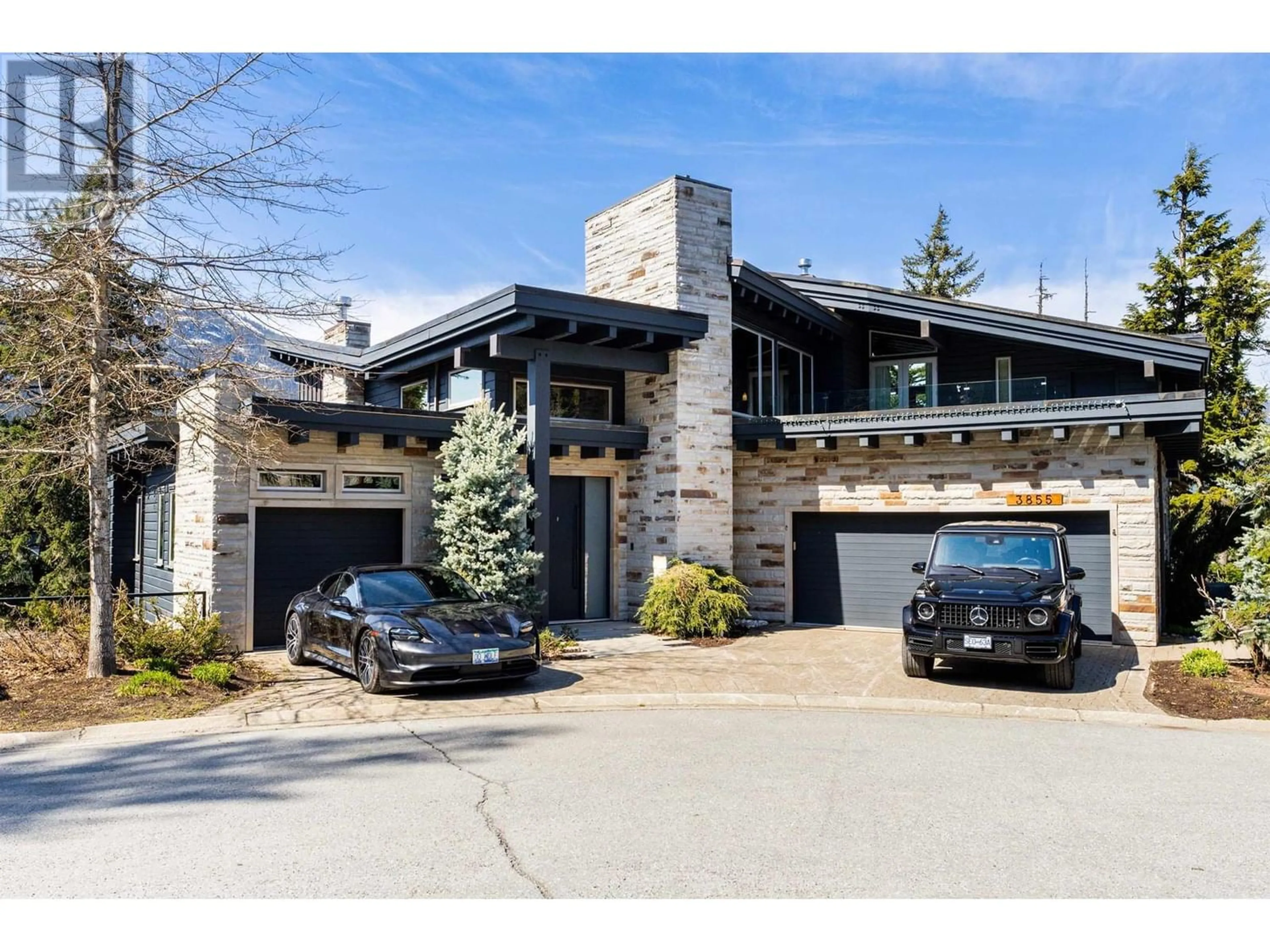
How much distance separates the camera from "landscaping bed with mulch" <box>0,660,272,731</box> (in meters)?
8.34

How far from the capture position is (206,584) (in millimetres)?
12453

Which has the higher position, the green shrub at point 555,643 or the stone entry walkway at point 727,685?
the green shrub at point 555,643

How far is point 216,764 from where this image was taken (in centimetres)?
694

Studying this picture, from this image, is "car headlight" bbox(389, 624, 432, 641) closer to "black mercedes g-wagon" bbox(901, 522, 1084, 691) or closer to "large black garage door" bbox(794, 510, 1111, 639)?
"black mercedes g-wagon" bbox(901, 522, 1084, 691)

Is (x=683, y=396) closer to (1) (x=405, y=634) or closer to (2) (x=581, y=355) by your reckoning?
(2) (x=581, y=355)

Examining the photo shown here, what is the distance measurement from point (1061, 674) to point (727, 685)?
3.84 meters

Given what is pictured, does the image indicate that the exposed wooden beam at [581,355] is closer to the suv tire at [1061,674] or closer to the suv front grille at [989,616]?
the suv front grille at [989,616]

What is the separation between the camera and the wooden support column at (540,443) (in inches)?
542

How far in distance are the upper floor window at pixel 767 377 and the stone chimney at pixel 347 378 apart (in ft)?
25.9

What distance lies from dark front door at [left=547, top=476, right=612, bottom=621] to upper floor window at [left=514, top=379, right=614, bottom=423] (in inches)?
44.6

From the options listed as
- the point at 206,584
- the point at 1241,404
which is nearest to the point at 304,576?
the point at 206,584

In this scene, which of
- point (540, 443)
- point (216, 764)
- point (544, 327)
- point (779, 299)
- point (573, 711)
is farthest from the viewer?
point (779, 299)

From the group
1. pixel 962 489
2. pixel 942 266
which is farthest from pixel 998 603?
pixel 942 266

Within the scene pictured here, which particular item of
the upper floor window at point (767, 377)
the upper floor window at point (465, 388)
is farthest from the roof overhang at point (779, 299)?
the upper floor window at point (465, 388)
